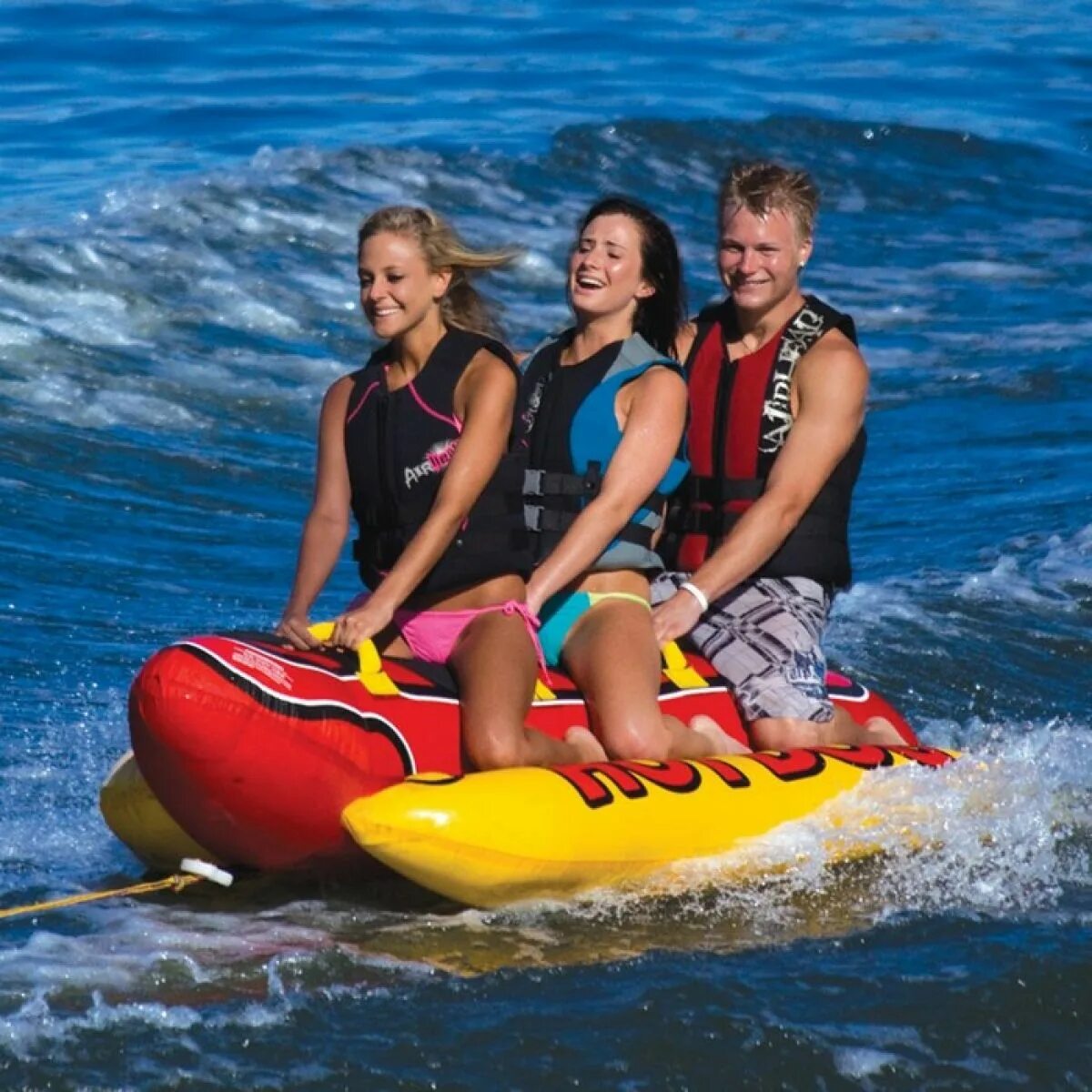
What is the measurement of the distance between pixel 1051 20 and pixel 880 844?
15101 mm

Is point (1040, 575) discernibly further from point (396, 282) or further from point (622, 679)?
point (396, 282)

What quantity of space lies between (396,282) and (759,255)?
95 cm

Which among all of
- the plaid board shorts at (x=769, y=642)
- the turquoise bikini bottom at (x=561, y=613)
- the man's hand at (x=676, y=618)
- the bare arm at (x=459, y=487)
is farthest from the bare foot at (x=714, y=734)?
the bare arm at (x=459, y=487)

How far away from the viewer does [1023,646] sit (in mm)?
7074

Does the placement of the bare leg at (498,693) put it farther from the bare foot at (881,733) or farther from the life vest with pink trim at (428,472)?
the bare foot at (881,733)

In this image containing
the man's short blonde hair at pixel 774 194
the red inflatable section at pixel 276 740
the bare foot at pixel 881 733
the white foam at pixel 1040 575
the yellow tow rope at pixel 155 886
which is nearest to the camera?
the red inflatable section at pixel 276 740

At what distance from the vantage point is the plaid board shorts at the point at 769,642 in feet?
17.0

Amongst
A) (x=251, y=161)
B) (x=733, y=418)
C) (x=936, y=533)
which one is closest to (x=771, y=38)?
(x=251, y=161)

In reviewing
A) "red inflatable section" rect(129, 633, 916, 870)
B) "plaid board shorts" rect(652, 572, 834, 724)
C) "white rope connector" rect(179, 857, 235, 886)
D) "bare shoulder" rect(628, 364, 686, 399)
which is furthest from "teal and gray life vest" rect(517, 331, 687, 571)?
"white rope connector" rect(179, 857, 235, 886)

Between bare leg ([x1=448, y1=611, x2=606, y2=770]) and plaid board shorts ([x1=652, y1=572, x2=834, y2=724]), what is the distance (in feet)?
1.92

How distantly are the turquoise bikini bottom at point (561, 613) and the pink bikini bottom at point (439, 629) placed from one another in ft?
0.36

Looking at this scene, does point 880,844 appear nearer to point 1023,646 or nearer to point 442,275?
point 442,275

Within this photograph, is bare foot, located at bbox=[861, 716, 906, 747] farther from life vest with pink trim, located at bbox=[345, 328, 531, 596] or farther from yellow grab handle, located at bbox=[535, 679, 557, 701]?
life vest with pink trim, located at bbox=[345, 328, 531, 596]

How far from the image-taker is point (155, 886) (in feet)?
15.4
